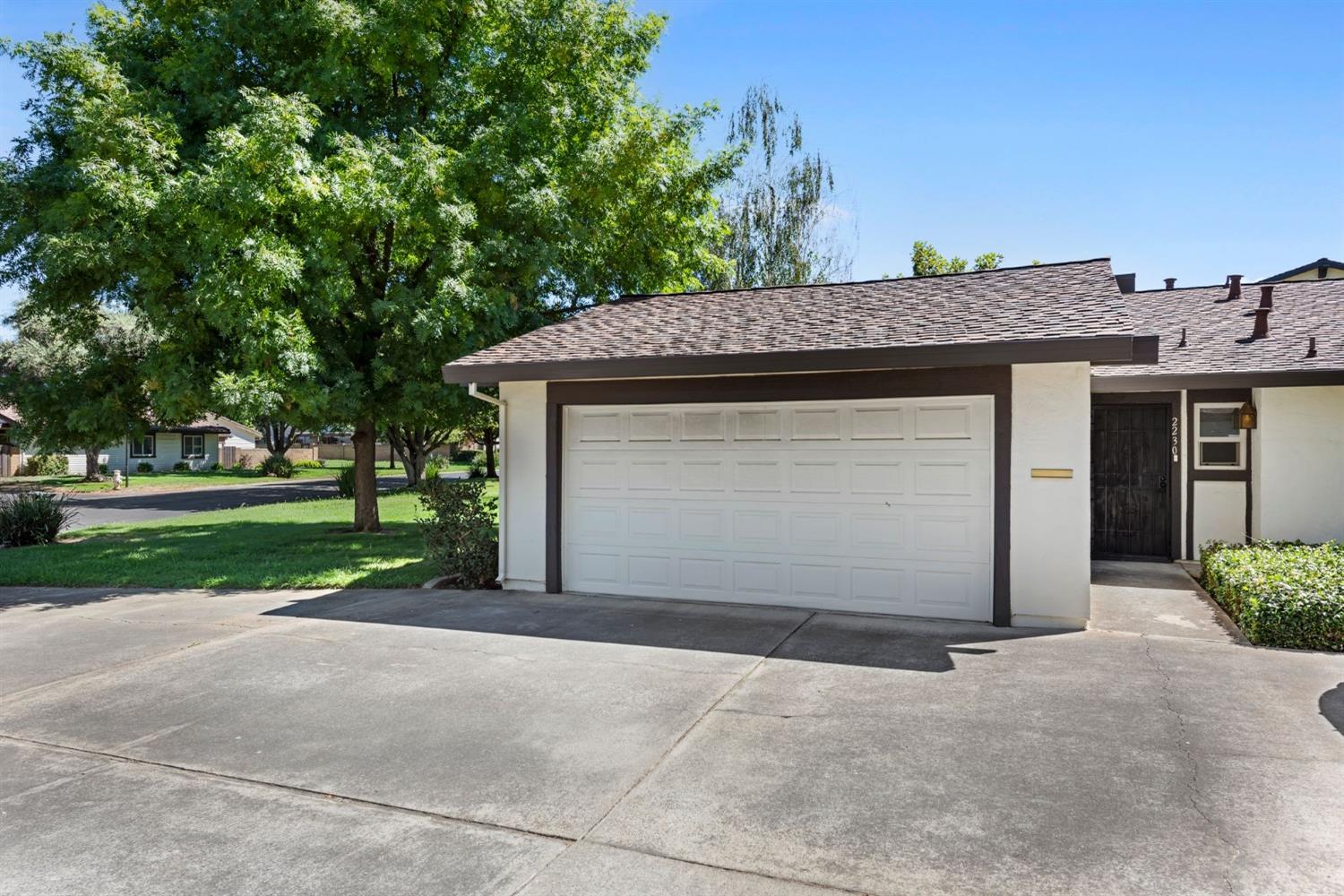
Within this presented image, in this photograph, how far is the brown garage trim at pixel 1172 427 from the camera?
10633 mm

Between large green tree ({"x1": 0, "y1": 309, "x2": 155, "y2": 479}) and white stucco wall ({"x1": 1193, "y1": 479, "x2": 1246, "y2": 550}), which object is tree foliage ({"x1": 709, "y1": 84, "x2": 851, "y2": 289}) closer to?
white stucco wall ({"x1": 1193, "y1": 479, "x2": 1246, "y2": 550})

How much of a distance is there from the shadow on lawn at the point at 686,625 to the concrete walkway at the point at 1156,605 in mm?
1112

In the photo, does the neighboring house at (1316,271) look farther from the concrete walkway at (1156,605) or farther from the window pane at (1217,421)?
the concrete walkway at (1156,605)

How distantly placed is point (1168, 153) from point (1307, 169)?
2.42 m

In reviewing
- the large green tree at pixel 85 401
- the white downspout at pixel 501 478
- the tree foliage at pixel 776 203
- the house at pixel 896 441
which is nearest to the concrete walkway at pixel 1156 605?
the house at pixel 896 441

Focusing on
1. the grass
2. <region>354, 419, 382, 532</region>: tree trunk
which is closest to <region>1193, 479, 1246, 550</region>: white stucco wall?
the grass

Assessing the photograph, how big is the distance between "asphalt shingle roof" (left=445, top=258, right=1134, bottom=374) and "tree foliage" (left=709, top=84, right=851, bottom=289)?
13.7 m

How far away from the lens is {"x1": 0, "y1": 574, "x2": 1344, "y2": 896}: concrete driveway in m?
3.16

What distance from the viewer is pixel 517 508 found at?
9.30m

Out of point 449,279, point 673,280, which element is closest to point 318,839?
point 449,279

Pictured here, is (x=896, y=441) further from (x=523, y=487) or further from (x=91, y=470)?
(x=91, y=470)

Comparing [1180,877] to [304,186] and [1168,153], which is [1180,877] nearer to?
[304,186]

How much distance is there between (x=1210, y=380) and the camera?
956 centimetres

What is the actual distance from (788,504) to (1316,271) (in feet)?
64.9
